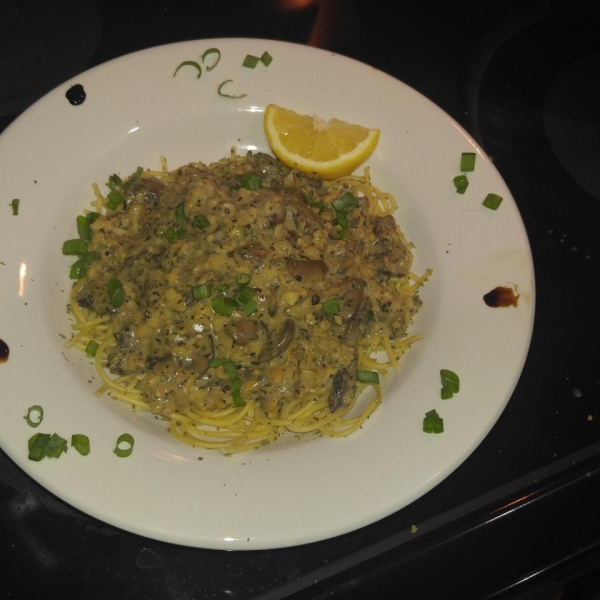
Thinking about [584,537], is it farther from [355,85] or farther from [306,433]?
[355,85]

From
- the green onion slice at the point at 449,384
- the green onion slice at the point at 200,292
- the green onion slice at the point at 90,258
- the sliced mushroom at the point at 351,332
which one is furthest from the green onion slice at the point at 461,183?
the green onion slice at the point at 90,258

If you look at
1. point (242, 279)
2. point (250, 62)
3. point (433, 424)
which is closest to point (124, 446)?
point (242, 279)

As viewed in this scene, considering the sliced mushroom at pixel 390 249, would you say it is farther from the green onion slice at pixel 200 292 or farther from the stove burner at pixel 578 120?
the stove burner at pixel 578 120

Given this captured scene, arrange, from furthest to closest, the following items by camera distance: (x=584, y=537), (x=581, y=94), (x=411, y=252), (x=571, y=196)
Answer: (x=581, y=94) < (x=571, y=196) < (x=411, y=252) < (x=584, y=537)

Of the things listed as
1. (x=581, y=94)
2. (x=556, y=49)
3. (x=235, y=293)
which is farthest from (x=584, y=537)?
(x=556, y=49)

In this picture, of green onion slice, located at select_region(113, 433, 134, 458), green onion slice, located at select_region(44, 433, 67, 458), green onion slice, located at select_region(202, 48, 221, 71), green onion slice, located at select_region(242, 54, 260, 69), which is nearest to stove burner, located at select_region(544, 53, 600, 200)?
green onion slice, located at select_region(242, 54, 260, 69)

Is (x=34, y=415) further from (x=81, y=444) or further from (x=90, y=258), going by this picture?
(x=90, y=258)
